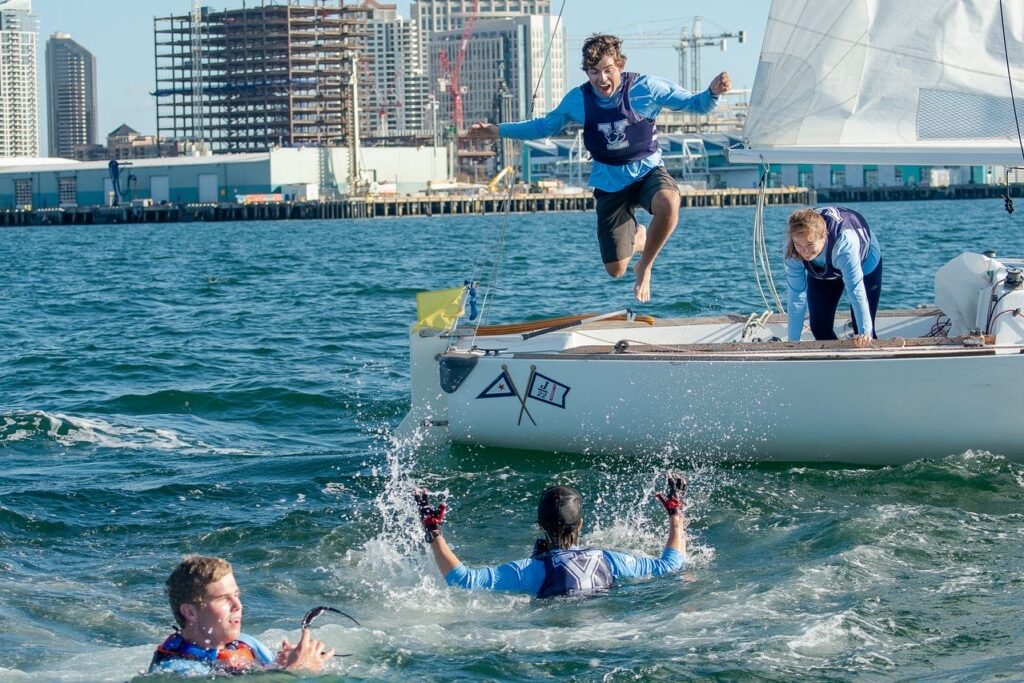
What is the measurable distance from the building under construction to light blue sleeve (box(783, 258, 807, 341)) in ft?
503

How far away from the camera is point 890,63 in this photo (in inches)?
463

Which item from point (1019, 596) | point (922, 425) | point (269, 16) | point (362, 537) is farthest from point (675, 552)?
point (269, 16)

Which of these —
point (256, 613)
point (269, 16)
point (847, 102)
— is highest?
point (269, 16)

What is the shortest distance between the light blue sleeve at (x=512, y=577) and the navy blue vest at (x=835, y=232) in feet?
13.2

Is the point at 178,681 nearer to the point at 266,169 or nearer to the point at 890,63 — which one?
the point at 890,63

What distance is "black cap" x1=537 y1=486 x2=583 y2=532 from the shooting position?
24.4 feet

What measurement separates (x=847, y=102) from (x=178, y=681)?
7618 mm

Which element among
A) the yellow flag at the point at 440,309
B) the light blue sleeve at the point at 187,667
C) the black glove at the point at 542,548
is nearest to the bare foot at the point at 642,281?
the yellow flag at the point at 440,309

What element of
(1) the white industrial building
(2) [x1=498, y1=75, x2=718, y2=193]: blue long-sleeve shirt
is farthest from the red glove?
(1) the white industrial building

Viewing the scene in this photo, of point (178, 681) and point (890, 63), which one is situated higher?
point (890, 63)

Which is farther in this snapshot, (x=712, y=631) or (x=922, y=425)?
(x=922, y=425)

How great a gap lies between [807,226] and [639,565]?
11.3 ft

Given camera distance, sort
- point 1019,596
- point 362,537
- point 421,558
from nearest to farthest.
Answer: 1. point 1019,596
2. point 421,558
3. point 362,537

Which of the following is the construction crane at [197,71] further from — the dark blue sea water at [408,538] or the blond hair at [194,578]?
the blond hair at [194,578]
